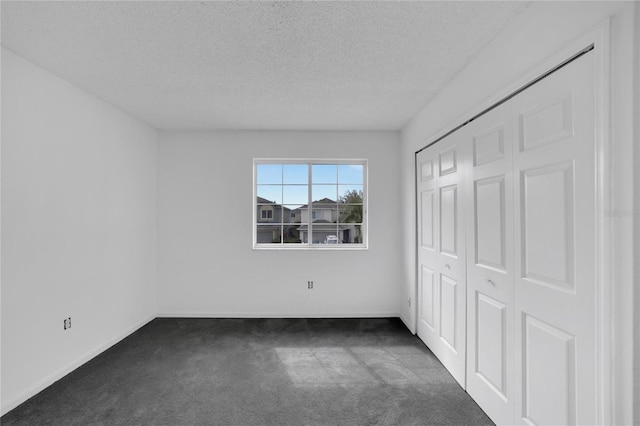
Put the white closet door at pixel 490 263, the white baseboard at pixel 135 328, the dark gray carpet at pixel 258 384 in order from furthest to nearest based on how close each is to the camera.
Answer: the white baseboard at pixel 135 328
the dark gray carpet at pixel 258 384
the white closet door at pixel 490 263

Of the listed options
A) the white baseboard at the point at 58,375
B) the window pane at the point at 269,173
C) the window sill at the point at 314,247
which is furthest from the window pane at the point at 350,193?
the white baseboard at the point at 58,375

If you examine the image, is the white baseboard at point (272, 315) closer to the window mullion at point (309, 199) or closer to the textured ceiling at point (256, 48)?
the window mullion at point (309, 199)

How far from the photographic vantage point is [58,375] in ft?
8.48

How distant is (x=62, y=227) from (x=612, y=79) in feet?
12.3

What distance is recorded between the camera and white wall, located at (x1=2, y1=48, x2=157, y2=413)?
222 centimetres

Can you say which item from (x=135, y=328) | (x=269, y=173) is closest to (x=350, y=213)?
(x=269, y=173)

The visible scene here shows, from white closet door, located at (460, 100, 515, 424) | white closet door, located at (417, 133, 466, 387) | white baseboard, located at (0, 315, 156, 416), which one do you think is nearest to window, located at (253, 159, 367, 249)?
white closet door, located at (417, 133, 466, 387)

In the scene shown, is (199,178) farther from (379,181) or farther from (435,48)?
(435,48)

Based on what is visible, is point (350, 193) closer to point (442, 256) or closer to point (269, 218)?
point (269, 218)

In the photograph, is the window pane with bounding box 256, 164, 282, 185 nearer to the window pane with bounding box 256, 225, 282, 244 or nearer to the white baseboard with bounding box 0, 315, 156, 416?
the window pane with bounding box 256, 225, 282, 244

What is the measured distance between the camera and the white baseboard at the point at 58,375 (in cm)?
220

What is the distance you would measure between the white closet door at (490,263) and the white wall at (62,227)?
3.37m

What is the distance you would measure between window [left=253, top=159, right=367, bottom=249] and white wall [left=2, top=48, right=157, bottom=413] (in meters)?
1.59

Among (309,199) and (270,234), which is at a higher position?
(309,199)
